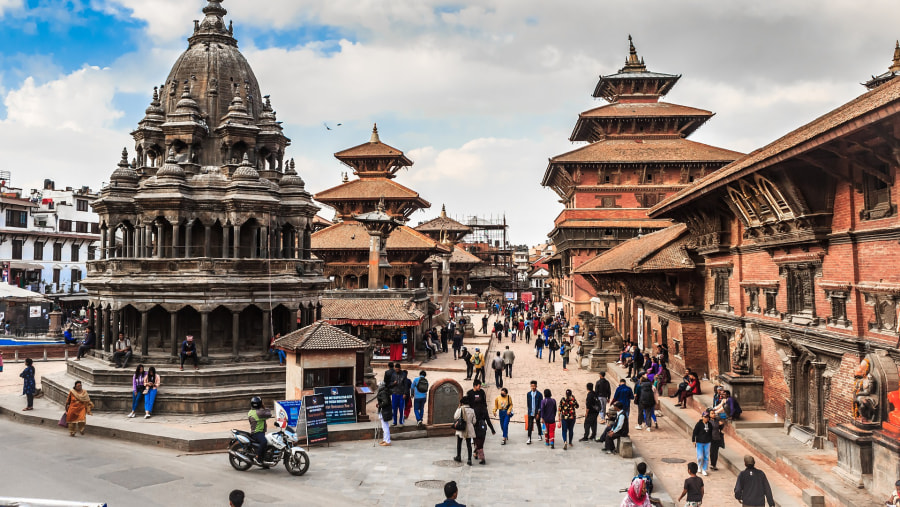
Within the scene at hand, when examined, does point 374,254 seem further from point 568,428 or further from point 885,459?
point 885,459

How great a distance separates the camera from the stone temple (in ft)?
69.5

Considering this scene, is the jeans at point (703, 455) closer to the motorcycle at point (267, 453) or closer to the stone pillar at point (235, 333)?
the motorcycle at point (267, 453)

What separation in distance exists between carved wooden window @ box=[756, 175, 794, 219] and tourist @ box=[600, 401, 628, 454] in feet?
18.0

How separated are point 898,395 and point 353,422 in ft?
38.4

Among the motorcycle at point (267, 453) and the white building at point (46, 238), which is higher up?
the white building at point (46, 238)

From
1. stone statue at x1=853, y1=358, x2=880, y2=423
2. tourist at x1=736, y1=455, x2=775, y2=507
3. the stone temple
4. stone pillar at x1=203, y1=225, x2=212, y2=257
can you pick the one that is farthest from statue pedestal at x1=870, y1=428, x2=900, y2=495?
stone pillar at x1=203, y1=225, x2=212, y2=257

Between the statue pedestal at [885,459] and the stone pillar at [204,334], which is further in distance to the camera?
the stone pillar at [204,334]

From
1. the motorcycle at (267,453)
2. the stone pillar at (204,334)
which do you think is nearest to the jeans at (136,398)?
the stone pillar at (204,334)

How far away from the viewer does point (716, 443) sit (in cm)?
1284

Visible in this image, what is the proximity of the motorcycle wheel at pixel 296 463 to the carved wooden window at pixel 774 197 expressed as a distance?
11102mm

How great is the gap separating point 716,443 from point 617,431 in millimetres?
2162

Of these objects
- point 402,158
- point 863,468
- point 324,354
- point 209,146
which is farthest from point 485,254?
point 863,468

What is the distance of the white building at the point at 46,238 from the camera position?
2034 inches

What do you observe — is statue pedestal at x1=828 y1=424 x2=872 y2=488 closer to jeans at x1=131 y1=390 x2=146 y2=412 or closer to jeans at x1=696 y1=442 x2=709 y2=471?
jeans at x1=696 y1=442 x2=709 y2=471
